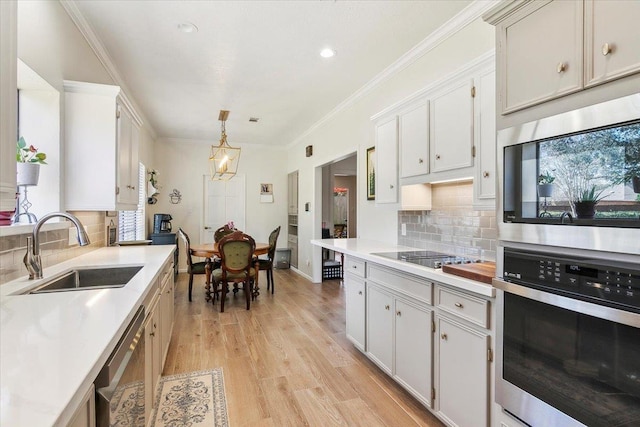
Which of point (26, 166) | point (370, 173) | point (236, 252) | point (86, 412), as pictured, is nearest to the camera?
point (86, 412)

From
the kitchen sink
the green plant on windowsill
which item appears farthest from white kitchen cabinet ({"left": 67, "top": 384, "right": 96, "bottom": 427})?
the green plant on windowsill

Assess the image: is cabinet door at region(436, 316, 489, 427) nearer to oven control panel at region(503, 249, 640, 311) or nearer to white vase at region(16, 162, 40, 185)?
oven control panel at region(503, 249, 640, 311)

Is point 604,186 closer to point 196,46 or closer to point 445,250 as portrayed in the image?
point 445,250

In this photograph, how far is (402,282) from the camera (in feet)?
7.54

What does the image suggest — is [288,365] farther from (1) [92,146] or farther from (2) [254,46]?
(2) [254,46]

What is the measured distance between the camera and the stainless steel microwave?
3.45ft

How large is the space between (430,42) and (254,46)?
5.15 feet

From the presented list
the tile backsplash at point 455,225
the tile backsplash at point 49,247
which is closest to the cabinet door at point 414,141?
the tile backsplash at point 455,225

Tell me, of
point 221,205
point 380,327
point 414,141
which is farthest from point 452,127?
point 221,205

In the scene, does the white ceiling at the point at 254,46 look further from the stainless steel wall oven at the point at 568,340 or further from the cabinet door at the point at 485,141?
the stainless steel wall oven at the point at 568,340

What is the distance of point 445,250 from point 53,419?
8.64ft

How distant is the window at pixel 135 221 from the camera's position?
448cm

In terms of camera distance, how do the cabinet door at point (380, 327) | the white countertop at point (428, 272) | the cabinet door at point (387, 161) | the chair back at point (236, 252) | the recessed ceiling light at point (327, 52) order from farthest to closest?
the chair back at point (236, 252), the recessed ceiling light at point (327, 52), the cabinet door at point (387, 161), the cabinet door at point (380, 327), the white countertop at point (428, 272)

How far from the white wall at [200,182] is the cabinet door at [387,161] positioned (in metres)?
4.87
